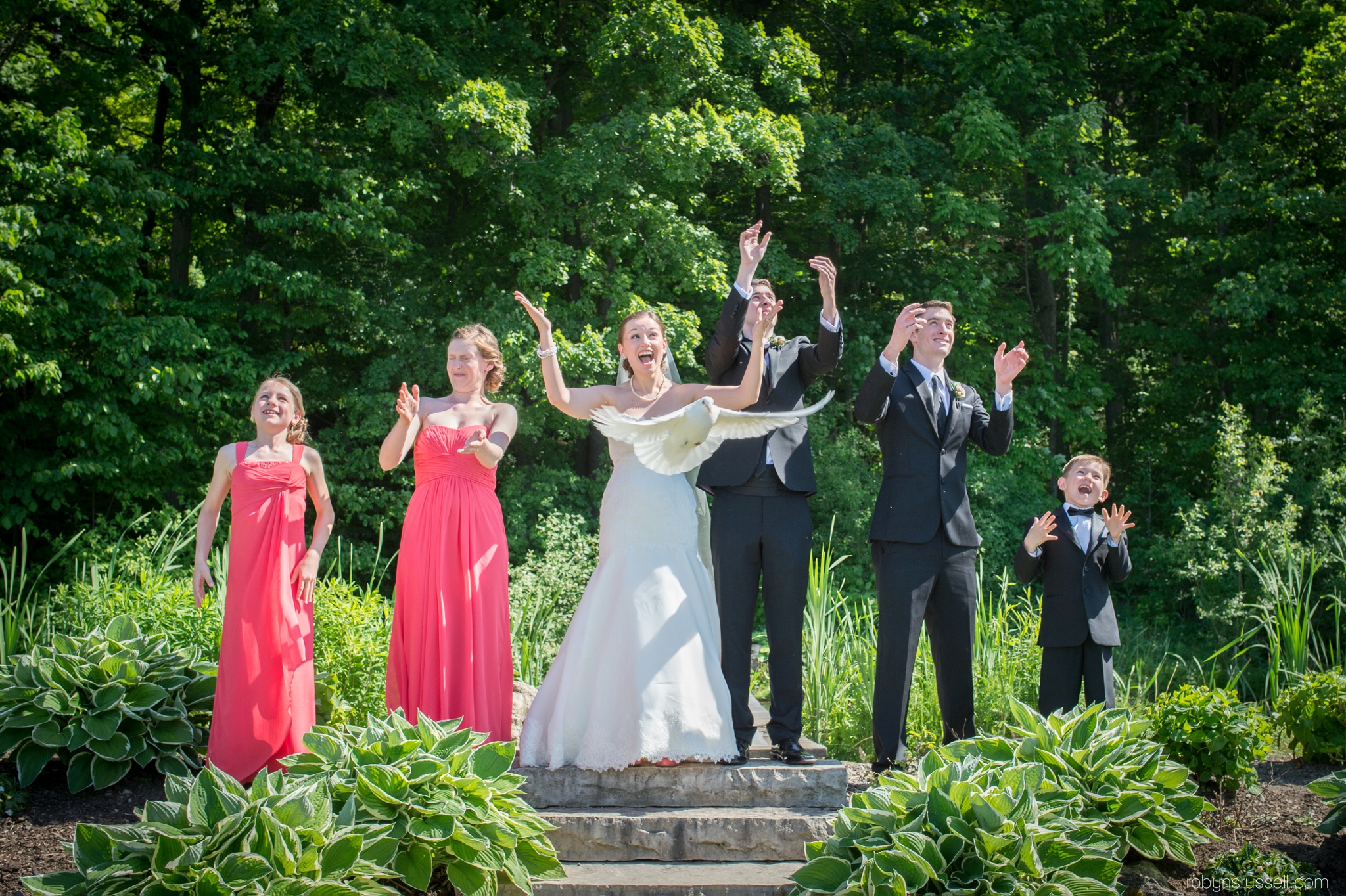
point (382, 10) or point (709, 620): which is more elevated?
point (382, 10)

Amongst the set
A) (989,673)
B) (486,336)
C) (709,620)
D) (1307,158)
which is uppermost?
(1307,158)

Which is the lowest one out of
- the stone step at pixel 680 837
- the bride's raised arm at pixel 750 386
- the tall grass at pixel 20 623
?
the stone step at pixel 680 837

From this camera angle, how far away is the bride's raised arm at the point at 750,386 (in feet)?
12.5

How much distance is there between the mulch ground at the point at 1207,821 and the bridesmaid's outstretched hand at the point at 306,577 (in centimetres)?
112

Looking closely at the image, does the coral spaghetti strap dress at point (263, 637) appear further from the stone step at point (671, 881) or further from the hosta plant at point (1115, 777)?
the hosta plant at point (1115, 777)

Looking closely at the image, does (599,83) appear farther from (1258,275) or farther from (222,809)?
(222,809)

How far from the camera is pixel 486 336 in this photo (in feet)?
15.1

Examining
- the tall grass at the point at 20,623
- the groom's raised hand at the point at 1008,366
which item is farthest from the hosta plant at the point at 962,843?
the tall grass at the point at 20,623

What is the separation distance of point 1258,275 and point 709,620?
1084cm

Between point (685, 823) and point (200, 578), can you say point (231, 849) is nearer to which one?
point (685, 823)

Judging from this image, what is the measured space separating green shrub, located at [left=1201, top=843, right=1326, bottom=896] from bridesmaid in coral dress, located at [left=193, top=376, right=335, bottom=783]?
11.7 ft

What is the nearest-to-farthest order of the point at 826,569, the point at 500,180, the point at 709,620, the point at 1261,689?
the point at 709,620 < the point at 826,569 < the point at 1261,689 < the point at 500,180

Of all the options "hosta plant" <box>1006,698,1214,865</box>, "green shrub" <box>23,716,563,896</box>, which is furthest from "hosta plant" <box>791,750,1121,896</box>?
"green shrub" <box>23,716,563,896</box>

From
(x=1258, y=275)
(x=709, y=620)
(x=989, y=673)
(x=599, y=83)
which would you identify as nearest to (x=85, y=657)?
(x=709, y=620)
